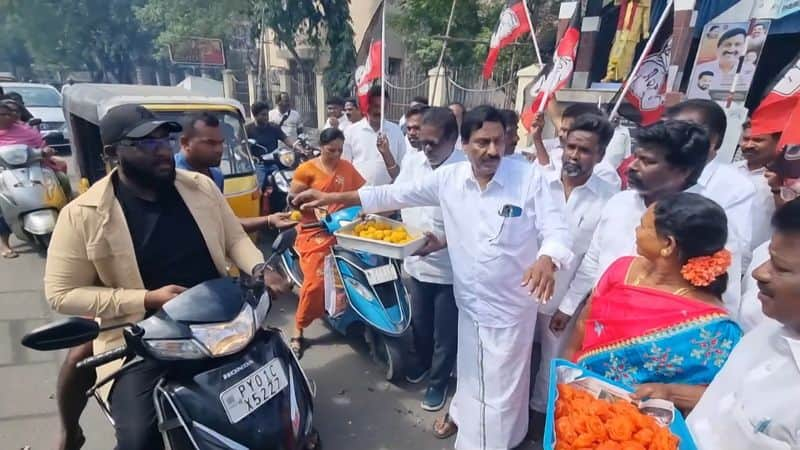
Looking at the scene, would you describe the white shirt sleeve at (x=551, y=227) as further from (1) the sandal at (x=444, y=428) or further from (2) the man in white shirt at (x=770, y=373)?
(1) the sandal at (x=444, y=428)

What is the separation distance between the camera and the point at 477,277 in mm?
2342

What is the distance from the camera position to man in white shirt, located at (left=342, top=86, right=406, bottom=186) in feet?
15.6

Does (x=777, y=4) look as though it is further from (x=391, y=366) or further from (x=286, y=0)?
(x=286, y=0)

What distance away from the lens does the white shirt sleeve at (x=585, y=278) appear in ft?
7.49

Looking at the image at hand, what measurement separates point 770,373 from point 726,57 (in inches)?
241

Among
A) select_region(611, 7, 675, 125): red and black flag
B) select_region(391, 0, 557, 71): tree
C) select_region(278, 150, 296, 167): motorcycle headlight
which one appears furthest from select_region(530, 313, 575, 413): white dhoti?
select_region(391, 0, 557, 71): tree

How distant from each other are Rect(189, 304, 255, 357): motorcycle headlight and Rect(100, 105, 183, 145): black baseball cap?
82cm

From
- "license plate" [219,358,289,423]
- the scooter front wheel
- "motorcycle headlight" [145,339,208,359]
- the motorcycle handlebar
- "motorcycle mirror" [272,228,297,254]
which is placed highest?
"motorcycle mirror" [272,228,297,254]

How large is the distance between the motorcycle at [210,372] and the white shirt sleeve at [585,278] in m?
1.48

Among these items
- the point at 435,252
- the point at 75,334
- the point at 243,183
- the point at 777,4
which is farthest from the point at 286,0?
the point at 75,334

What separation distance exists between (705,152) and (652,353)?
119 centimetres

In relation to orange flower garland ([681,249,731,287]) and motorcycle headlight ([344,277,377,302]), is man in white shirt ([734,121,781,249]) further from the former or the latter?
motorcycle headlight ([344,277,377,302])

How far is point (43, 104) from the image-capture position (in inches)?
467

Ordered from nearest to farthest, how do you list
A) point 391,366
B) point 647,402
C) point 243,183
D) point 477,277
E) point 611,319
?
point 647,402, point 611,319, point 477,277, point 391,366, point 243,183
